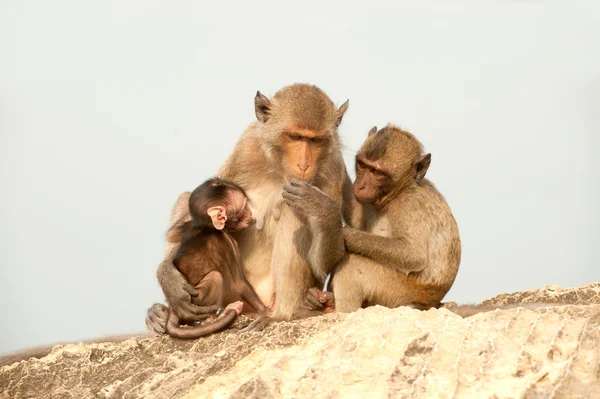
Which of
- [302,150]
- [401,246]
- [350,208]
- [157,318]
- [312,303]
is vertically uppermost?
Answer: [302,150]

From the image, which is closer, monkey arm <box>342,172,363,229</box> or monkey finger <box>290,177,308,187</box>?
monkey finger <box>290,177,308,187</box>

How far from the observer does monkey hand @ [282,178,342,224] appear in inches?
292

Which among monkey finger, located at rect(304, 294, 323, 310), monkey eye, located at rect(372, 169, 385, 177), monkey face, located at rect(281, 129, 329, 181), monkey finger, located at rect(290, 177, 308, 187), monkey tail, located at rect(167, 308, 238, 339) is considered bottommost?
monkey finger, located at rect(304, 294, 323, 310)

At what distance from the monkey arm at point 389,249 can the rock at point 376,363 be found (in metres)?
1.26

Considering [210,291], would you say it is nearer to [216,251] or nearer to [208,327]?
[216,251]

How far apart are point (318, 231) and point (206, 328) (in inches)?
50.6

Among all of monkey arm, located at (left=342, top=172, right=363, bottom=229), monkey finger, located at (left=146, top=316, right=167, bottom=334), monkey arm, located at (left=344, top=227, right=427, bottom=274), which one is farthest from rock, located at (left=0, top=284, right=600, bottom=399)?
monkey arm, located at (left=342, top=172, right=363, bottom=229)

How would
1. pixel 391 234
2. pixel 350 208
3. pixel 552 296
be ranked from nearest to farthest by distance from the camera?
1. pixel 391 234
2. pixel 350 208
3. pixel 552 296

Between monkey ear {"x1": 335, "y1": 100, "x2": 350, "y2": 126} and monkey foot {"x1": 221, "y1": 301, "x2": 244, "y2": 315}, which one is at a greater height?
monkey ear {"x1": 335, "y1": 100, "x2": 350, "y2": 126}

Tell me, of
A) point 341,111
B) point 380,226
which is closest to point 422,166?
point 380,226

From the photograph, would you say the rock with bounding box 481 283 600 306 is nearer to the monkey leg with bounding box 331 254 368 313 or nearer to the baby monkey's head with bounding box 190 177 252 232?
the monkey leg with bounding box 331 254 368 313

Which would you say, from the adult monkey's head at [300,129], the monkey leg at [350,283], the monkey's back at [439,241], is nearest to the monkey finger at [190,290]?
the monkey leg at [350,283]

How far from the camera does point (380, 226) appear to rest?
8.17 m

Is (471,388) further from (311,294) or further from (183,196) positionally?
(183,196)
